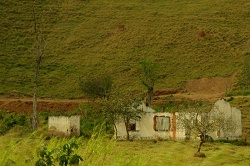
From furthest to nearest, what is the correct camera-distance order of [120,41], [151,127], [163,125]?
[120,41]
[151,127]
[163,125]

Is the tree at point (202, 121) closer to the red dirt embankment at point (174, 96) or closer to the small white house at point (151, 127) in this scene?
the small white house at point (151, 127)

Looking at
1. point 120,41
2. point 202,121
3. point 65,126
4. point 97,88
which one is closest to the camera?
point 202,121

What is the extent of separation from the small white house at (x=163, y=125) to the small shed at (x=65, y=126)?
329 centimetres

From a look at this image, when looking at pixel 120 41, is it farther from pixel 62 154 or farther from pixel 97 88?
pixel 62 154

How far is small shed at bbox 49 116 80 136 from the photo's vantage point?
120 ft

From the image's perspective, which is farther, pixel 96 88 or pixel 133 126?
pixel 96 88

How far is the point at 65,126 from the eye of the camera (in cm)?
3697

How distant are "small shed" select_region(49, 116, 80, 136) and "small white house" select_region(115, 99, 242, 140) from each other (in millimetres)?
3289

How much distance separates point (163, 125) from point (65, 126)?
25.4 feet

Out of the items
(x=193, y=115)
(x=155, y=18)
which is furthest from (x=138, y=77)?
(x=193, y=115)

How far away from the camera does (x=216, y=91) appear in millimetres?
56812

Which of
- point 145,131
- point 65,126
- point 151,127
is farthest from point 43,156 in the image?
point 145,131

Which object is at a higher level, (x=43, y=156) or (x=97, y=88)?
(x=97, y=88)

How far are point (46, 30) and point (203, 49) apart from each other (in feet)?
84.3
